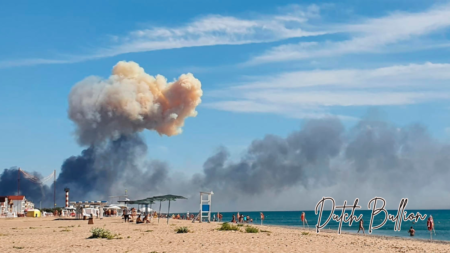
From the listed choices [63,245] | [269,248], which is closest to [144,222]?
[63,245]

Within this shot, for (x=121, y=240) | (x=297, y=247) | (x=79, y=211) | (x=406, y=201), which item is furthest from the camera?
(x=79, y=211)

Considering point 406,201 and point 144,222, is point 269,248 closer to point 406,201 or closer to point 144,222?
point 406,201

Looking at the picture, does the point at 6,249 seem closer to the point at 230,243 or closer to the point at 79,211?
the point at 230,243

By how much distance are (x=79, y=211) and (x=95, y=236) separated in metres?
39.3

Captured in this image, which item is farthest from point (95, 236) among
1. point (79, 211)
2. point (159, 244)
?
point (79, 211)

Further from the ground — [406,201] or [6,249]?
[406,201]

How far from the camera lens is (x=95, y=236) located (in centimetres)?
2573

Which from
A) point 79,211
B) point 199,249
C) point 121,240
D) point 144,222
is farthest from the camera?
point 79,211

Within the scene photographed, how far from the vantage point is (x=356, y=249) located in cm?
2231

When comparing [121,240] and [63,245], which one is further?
[121,240]

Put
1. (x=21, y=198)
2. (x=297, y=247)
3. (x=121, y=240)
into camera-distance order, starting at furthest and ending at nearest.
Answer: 1. (x=21, y=198)
2. (x=121, y=240)
3. (x=297, y=247)

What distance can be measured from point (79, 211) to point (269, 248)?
46825mm

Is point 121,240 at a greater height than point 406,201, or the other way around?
point 406,201

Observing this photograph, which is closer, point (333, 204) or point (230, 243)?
point (230, 243)
